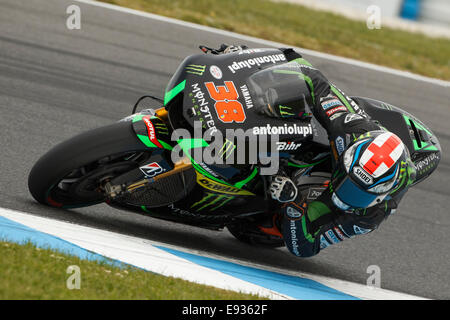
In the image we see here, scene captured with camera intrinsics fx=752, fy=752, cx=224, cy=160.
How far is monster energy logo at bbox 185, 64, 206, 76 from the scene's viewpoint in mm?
4327

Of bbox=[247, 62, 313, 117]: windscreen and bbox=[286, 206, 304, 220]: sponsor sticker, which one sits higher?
bbox=[247, 62, 313, 117]: windscreen

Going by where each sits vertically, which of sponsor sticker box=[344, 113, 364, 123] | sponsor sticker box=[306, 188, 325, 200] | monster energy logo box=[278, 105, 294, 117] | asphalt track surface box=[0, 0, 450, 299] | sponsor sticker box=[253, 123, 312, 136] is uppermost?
monster energy logo box=[278, 105, 294, 117]

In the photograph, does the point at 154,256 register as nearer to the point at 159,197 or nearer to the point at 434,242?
the point at 159,197

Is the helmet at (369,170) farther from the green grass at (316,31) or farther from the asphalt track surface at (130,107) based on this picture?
the green grass at (316,31)

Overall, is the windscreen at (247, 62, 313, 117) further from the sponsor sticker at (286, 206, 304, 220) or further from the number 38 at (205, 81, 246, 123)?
the sponsor sticker at (286, 206, 304, 220)

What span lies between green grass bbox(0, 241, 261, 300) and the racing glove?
2.16ft

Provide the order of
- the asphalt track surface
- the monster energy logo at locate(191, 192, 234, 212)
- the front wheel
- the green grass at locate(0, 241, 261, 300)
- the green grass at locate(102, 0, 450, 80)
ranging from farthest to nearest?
the green grass at locate(102, 0, 450, 80) → the asphalt track surface → the monster energy logo at locate(191, 192, 234, 212) → the front wheel → the green grass at locate(0, 241, 261, 300)

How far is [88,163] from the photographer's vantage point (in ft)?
14.4

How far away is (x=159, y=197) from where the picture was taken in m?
4.57

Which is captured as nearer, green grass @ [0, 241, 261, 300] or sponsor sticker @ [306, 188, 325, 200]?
green grass @ [0, 241, 261, 300]

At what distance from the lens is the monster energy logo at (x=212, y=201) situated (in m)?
4.58

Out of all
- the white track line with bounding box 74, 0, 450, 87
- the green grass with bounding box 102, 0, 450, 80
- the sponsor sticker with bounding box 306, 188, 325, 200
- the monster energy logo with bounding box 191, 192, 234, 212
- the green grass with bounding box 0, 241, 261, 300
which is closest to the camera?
the green grass with bounding box 0, 241, 261, 300

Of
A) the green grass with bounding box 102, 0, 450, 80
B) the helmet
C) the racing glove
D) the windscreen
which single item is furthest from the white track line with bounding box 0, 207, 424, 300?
the green grass with bounding box 102, 0, 450, 80

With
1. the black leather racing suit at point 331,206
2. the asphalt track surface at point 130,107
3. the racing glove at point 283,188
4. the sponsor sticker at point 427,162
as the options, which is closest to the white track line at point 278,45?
the asphalt track surface at point 130,107
